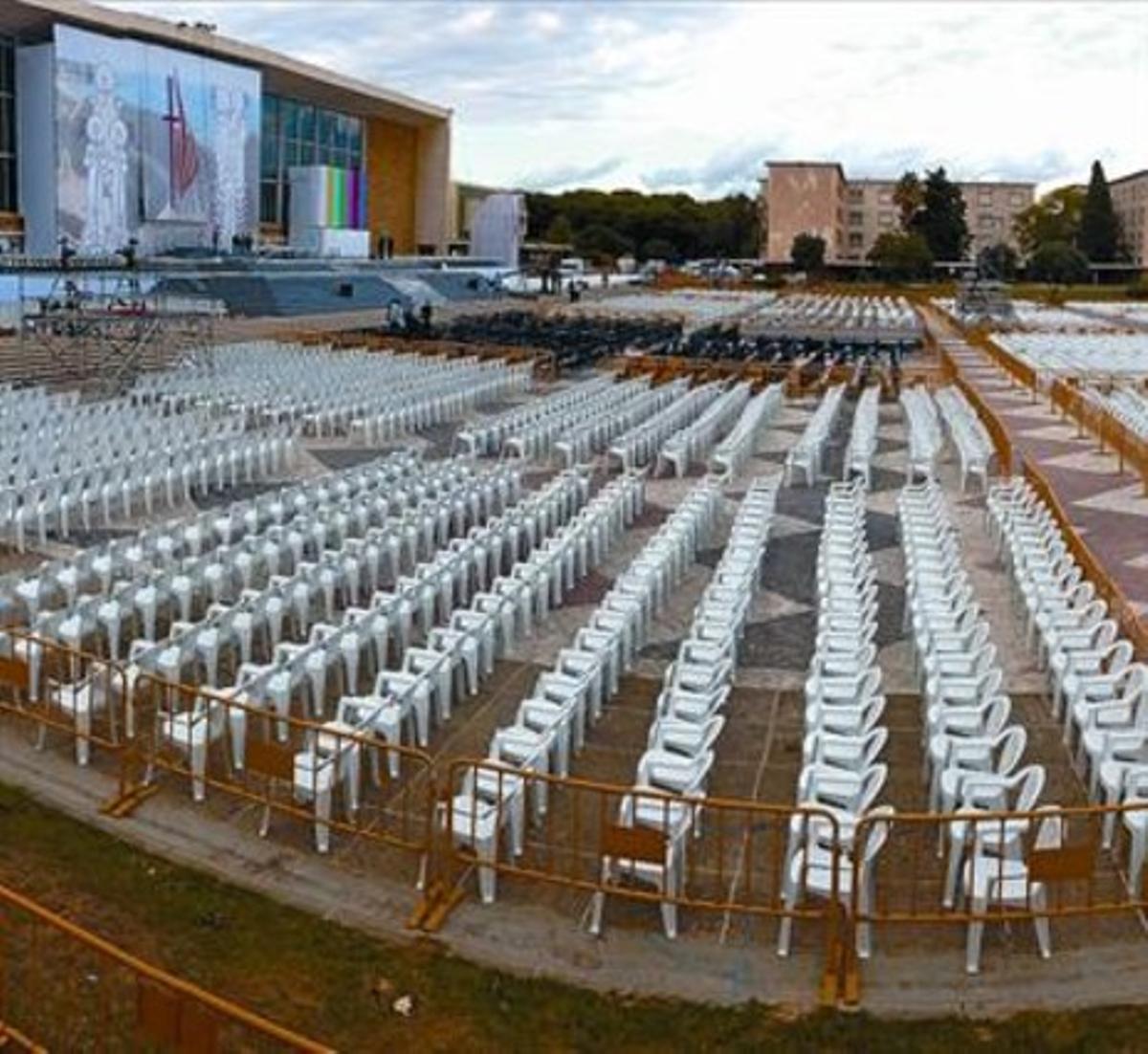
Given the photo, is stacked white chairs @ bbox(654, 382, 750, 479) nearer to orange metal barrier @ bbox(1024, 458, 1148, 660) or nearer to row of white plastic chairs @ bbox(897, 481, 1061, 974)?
orange metal barrier @ bbox(1024, 458, 1148, 660)

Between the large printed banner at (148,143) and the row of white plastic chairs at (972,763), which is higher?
the large printed banner at (148,143)

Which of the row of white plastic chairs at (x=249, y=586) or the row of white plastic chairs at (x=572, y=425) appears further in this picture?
the row of white plastic chairs at (x=572, y=425)

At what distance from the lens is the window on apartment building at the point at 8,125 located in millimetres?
58312

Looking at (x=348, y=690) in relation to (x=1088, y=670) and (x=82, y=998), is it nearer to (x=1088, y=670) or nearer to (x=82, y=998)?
(x=82, y=998)

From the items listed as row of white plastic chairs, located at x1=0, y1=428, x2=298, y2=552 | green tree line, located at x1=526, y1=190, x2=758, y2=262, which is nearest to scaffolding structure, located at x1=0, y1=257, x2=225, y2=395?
row of white plastic chairs, located at x1=0, y1=428, x2=298, y2=552

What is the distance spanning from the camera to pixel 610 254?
13625 cm

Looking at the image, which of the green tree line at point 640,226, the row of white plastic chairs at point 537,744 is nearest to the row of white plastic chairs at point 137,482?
the row of white plastic chairs at point 537,744

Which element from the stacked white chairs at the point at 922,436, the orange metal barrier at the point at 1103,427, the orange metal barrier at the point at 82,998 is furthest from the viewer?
the stacked white chairs at the point at 922,436

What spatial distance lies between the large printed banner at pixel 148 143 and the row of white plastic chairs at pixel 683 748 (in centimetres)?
5057

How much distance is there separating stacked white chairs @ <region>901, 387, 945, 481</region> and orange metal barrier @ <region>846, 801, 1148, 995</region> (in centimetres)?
1359

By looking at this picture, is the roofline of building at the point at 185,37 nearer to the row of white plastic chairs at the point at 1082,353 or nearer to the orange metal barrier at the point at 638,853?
the row of white plastic chairs at the point at 1082,353

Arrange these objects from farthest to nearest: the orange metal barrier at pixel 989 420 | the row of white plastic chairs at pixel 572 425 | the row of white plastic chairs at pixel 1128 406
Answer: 1. the row of white plastic chairs at pixel 572 425
2. the row of white plastic chairs at pixel 1128 406
3. the orange metal barrier at pixel 989 420

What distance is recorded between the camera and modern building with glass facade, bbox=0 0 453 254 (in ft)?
188

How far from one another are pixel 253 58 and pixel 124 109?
14.1 meters
